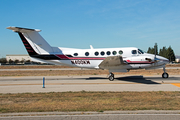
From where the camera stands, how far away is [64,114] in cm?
628

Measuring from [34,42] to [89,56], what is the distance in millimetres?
6407

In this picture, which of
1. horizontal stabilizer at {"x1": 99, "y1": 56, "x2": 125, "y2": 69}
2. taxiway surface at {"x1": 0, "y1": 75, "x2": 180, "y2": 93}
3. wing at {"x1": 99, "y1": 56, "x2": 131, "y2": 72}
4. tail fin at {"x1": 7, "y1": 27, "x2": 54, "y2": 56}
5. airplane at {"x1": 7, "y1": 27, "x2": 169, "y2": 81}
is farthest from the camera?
tail fin at {"x1": 7, "y1": 27, "x2": 54, "y2": 56}

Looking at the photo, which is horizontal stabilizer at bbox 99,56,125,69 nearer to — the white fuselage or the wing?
the wing

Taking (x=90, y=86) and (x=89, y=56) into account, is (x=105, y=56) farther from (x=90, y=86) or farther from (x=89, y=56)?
(x=90, y=86)

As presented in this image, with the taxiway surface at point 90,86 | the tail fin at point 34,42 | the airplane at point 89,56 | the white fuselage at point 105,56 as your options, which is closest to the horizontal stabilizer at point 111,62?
the airplane at point 89,56

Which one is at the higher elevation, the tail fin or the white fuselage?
the tail fin

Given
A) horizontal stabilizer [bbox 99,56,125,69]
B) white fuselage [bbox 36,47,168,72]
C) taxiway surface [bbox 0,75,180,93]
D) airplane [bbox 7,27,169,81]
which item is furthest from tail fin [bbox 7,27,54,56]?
horizontal stabilizer [bbox 99,56,125,69]

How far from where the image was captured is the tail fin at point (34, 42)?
57.4 feet

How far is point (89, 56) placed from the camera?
1836 cm

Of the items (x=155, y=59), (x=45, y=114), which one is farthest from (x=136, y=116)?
(x=155, y=59)

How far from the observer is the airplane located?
17.4m

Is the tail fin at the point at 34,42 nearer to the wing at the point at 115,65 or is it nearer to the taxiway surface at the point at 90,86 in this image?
the taxiway surface at the point at 90,86

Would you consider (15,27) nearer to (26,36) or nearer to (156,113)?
(26,36)

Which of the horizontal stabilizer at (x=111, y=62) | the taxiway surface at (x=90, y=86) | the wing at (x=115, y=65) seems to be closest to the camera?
the taxiway surface at (x=90, y=86)
